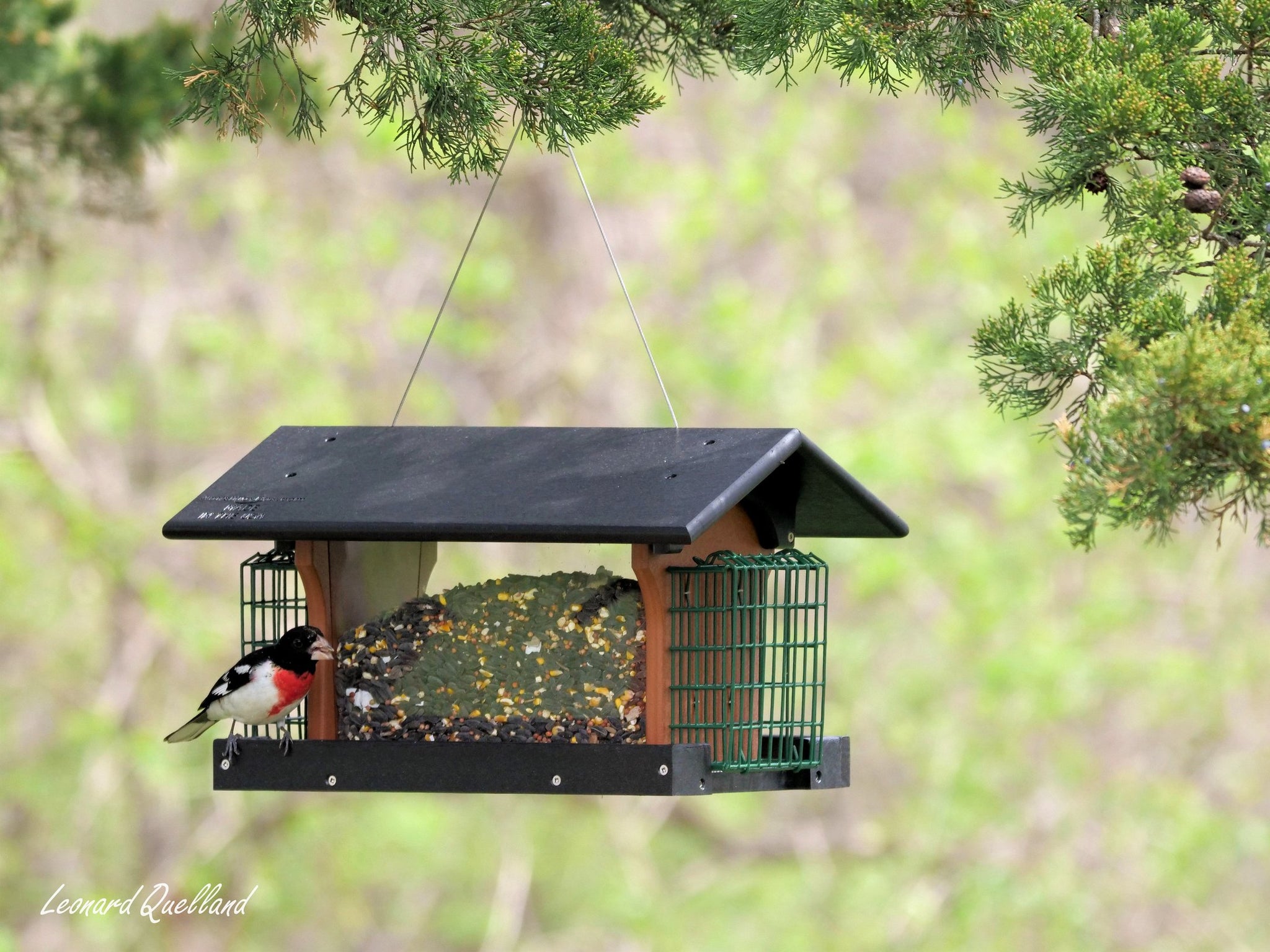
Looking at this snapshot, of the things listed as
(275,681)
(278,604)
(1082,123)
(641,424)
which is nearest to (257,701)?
(275,681)

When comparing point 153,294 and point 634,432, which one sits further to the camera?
point 153,294

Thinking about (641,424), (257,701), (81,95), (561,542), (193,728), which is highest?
(81,95)

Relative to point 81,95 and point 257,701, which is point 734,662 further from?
point 81,95

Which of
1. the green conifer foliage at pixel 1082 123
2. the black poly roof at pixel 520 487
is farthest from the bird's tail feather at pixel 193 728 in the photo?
the green conifer foliage at pixel 1082 123

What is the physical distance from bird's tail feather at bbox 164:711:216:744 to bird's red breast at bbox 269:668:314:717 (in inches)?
11.6

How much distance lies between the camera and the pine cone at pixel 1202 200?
3.01 m

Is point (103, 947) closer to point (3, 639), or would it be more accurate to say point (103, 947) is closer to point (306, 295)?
point (3, 639)

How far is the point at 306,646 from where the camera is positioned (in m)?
3.26

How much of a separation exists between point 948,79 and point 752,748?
4.72 ft

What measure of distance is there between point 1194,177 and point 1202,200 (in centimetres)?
4

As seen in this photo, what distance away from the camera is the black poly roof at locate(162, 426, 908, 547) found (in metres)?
2.91

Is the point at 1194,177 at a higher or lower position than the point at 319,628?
higher

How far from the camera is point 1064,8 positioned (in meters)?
3.01

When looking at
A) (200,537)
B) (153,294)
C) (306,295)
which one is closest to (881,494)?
(306,295)
